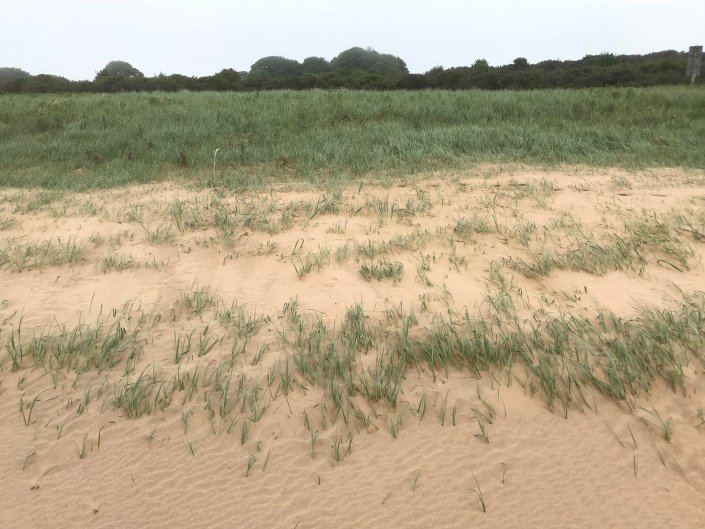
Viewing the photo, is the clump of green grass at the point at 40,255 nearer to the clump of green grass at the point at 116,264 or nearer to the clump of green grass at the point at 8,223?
the clump of green grass at the point at 116,264

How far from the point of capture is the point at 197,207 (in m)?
5.21

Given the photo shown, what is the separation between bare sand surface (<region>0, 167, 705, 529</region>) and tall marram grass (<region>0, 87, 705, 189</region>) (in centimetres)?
286

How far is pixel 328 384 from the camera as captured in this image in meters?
2.45

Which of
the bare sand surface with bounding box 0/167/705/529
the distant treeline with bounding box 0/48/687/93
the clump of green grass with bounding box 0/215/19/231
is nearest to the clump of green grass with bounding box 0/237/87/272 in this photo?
the bare sand surface with bounding box 0/167/705/529

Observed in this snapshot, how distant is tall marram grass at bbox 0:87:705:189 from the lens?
731cm

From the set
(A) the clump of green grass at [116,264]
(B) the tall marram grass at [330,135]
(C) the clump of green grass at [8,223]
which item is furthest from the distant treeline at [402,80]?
(A) the clump of green grass at [116,264]

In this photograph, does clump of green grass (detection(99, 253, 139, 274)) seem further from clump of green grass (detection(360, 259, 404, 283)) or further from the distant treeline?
the distant treeline

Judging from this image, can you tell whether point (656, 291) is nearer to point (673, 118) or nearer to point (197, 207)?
point (197, 207)

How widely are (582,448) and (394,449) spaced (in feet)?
2.59

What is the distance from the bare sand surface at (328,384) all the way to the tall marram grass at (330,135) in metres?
2.86

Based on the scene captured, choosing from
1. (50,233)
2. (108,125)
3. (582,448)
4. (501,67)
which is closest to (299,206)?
(50,233)

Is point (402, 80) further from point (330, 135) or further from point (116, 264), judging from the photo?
point (116, 264)

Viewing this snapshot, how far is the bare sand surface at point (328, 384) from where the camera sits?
1.89 metres

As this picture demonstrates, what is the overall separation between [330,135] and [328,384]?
23.5 feet
